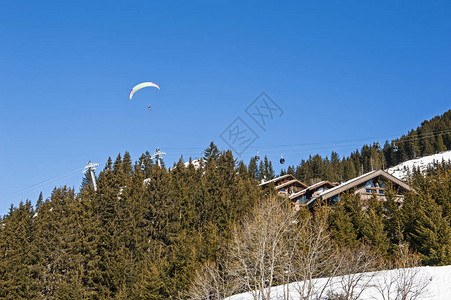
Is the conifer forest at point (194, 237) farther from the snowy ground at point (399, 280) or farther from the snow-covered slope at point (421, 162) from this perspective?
the snow-covered slope at point (421, 162)

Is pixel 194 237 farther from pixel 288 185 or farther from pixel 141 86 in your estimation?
pixel 288 185

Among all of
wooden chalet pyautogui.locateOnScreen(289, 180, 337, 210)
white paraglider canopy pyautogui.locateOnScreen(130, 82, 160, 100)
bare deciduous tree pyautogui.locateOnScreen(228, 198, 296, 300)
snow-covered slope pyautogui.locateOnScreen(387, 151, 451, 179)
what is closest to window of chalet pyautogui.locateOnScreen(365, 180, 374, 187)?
wooden chalet pyautogui.locateOnScreen(289, 180, 337, 210)

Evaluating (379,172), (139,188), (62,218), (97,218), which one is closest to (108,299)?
(97,218)

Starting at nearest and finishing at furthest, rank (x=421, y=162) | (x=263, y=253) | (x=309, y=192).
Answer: (x=263, y=253) < (x=309, y=192) < (x=421, y=162)

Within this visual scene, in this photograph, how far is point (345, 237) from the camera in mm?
33344

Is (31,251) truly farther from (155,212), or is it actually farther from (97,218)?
(155,212)

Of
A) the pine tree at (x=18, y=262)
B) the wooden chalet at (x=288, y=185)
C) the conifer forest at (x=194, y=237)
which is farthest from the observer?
the wooden chalet at (x=288, y=185)

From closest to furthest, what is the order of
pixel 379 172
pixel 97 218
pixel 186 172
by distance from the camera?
pixel 97 218
pixel 379 172
pixel 186 172

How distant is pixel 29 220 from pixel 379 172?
4876 centimetres

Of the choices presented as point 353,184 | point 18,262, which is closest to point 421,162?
point 353,184

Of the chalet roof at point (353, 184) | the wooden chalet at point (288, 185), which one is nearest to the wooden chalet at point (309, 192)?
the wooden chalet at point (288, 185)

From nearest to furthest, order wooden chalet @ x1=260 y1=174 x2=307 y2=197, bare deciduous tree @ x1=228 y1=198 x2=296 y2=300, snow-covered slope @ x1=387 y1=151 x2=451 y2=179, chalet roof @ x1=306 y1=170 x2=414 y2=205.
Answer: bare deciduous tree @ x1=228 y1=198 x2=296 y2=300 → chalet roof @ x1=306 y1=170 x2=414 y2=205 → wooden chalet @ x1=260 y1=174 x2=307 y2=197 → snow-covered slope @ x1=387 y1=151 x2=451 y2=179

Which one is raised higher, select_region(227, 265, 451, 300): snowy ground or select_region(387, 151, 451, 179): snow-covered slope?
select_region(387, 151, 451, 179): snow-covered slope

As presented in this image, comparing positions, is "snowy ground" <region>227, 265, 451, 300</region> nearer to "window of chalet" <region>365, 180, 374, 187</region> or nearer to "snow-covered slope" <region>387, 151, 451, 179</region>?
"window of chalet" <region>365, 180, 374, 187</region>
